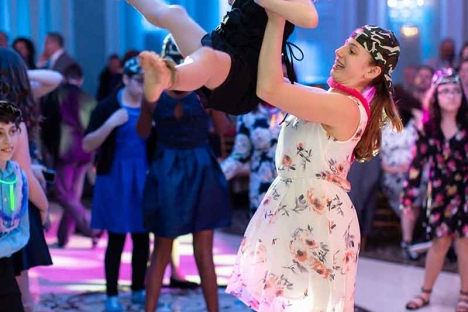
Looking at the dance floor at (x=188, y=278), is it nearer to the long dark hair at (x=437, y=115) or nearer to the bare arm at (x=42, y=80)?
the long dark hair at (x=437, y=115)

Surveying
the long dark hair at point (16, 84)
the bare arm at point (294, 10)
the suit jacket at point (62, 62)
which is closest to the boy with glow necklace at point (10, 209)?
the long dark hair at point (16, 84)

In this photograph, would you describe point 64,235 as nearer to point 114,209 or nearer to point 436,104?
point 114,209

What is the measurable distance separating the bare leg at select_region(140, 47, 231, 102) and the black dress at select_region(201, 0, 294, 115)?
7 centimetres

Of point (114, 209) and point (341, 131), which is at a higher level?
point (341, 131)

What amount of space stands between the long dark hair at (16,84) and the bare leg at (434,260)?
7.40ft

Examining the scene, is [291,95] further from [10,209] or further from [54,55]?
[54,55]

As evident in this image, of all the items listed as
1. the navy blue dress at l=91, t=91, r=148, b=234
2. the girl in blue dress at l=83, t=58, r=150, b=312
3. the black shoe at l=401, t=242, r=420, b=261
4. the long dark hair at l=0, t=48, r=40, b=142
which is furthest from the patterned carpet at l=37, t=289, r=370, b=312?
the black shoe at l=401, t=242, r=420, b=261

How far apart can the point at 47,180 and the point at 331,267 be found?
1.76m

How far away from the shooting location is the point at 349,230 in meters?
2.78

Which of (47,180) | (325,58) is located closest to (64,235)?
(47,180)

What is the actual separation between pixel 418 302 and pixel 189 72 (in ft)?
9.36

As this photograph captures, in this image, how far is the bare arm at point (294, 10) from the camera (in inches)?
91.8

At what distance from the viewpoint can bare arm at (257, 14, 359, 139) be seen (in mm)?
2439

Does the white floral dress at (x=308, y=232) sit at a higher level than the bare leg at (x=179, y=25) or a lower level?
lower
